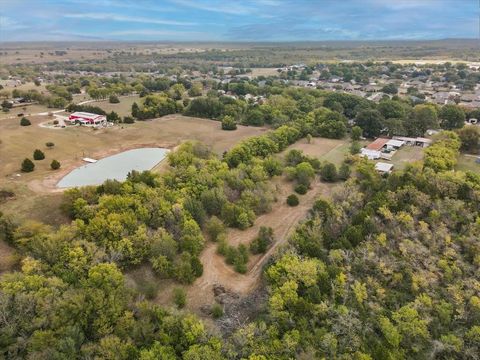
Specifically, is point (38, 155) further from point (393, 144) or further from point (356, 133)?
point (393, 144)

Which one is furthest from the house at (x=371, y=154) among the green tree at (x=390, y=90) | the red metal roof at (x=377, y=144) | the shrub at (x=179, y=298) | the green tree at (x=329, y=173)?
the green tree at (x=390, y=90)

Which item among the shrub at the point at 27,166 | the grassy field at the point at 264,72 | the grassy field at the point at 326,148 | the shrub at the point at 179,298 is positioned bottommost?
the shrub at the point at 179,298

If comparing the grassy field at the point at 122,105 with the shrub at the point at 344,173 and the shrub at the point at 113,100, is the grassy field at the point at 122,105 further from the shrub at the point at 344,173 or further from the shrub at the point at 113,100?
the shrub at the point at 344,173

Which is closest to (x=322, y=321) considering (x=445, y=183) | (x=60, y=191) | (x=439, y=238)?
(x=439, y=238)

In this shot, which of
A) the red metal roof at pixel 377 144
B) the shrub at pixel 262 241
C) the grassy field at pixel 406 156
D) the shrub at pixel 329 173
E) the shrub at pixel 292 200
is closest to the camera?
the shrub at pixel 262 241

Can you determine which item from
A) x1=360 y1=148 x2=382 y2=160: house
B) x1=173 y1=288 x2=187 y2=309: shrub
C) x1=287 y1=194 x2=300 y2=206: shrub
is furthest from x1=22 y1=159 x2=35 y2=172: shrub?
x1=360 y1=148 x2=382 y2=160: house

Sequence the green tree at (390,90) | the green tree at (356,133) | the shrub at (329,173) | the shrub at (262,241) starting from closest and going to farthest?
the shrub at (262,241) → the shrub at (329,173) → the green tree at (356,133) → the green tree at (390,90)
